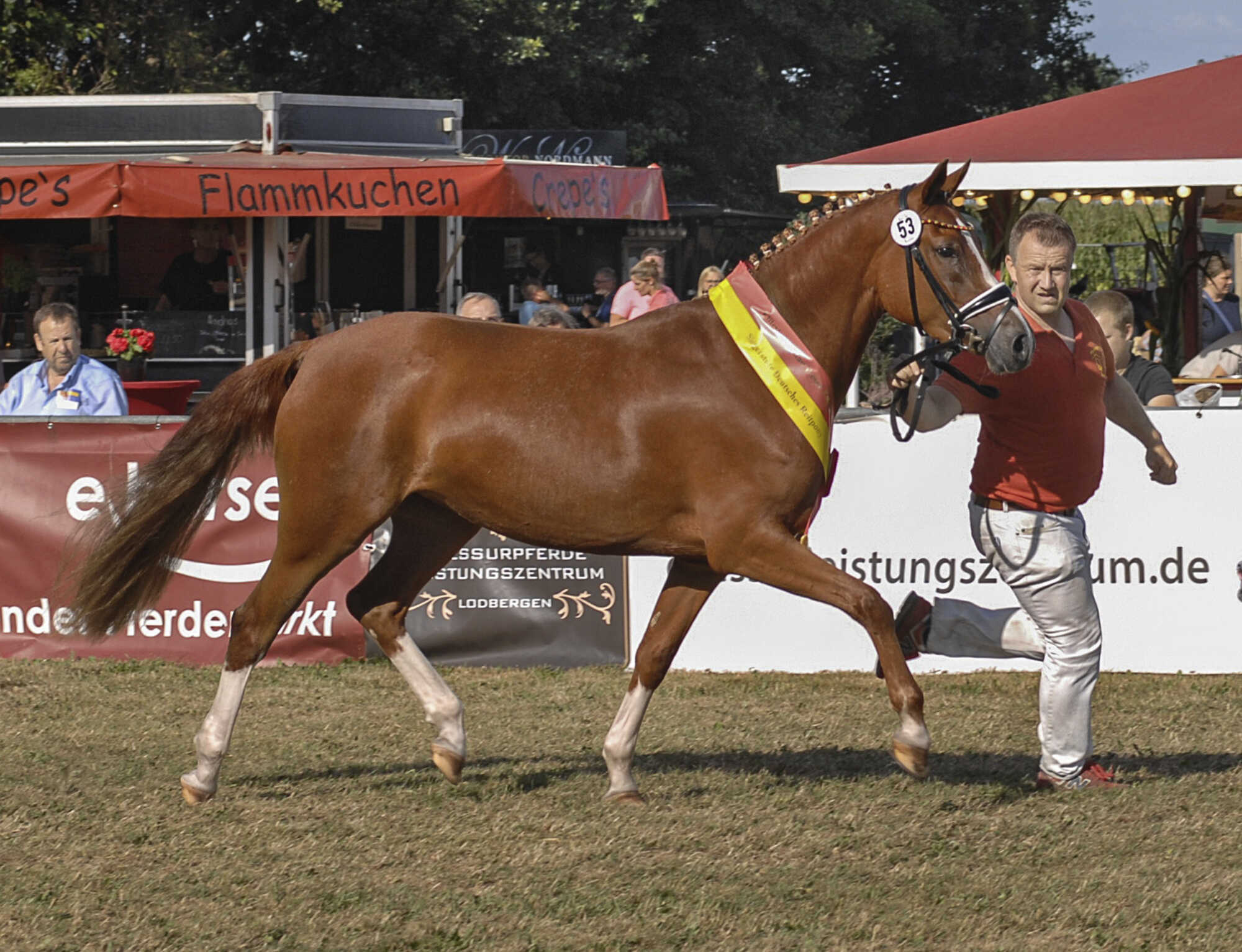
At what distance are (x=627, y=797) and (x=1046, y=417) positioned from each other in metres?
1.84

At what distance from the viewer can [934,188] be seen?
5121mm

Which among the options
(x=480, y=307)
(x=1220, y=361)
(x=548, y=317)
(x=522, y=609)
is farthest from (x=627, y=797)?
(x=1220, y=361)

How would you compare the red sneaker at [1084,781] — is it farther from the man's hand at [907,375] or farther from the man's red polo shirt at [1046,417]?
the man's hand at [907,375]

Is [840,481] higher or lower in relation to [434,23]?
lower

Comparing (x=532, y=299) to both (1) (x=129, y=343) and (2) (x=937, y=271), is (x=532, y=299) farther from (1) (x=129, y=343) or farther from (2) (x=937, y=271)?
(2) (x=937, y=271)

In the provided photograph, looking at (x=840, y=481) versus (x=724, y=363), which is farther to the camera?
(x=840, y=481)

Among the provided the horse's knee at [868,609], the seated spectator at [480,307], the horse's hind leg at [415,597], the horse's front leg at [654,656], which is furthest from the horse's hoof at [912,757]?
the seated spectator at [480,307]

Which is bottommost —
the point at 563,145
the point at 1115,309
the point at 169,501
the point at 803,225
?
the point at 169,501

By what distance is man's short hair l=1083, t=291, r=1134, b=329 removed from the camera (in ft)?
24.7

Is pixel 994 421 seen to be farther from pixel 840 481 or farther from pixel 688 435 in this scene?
pixel 840 481

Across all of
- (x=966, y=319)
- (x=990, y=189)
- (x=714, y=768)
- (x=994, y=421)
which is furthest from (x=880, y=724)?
(x=990, y=189)

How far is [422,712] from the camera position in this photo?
23.6 ft

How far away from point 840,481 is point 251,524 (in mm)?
2890

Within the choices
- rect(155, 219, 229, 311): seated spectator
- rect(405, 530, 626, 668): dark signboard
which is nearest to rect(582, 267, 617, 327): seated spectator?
rect(155, 219, 229, 311): seated spectator
